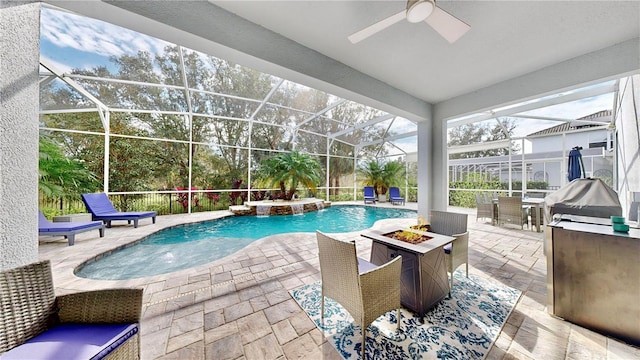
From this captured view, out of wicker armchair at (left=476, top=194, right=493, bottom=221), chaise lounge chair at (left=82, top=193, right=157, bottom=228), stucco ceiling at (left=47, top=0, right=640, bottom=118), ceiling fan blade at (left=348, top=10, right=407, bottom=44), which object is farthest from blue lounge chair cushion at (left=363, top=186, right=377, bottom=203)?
ceiling fan blade at (left=348, top=10, right=407, bottom=44)

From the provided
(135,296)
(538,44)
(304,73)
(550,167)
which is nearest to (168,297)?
(135,296)

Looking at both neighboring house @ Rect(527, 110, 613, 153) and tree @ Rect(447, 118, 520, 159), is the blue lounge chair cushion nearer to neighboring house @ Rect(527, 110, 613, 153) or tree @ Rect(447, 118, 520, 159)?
tree @ Rect(447, 118, 520, 159)

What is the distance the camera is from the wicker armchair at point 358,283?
166 cm

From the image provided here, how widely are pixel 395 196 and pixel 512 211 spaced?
18.6 feet

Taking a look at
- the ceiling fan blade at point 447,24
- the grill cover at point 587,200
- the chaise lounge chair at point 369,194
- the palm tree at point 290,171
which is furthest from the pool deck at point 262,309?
the chaise lounge chair at point 369,194

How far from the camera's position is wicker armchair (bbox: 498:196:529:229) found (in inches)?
219

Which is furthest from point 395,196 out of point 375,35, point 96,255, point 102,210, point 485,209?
point 102,210

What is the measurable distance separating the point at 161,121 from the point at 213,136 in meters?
2.06

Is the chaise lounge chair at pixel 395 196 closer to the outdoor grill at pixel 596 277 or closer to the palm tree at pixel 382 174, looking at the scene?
the palm tree at pixel 382 174

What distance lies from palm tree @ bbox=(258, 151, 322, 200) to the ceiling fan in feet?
24.2

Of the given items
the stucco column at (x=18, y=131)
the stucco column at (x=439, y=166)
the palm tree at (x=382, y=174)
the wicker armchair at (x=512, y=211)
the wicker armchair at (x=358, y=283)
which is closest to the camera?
the stucco column at (x=18, y=131)

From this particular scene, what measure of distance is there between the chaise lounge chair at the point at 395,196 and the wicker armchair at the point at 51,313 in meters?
10.9

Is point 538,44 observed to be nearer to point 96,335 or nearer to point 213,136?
point 96,335

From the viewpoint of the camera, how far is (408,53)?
3055 millimetres
